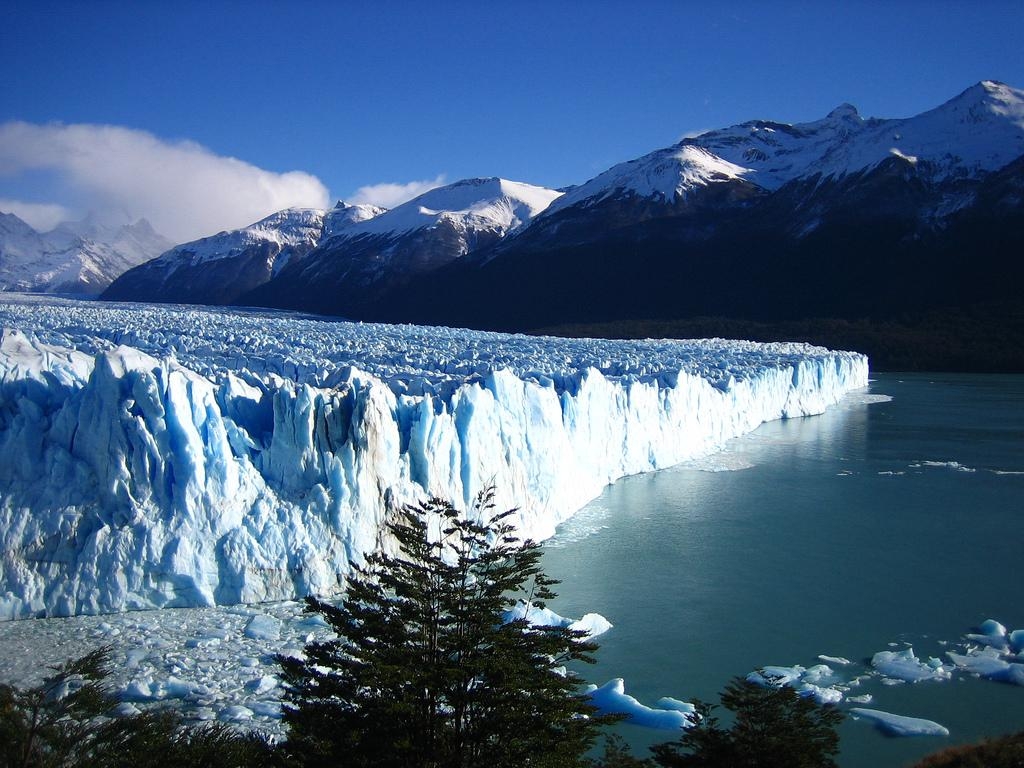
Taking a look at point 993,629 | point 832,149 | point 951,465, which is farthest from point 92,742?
point 832,149

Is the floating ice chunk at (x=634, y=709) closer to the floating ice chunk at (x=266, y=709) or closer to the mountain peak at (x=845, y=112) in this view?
the floating ice chunk at (x=266, y=709)

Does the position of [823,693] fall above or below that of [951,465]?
below

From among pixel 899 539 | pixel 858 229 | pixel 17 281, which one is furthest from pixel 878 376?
pixel 17 281

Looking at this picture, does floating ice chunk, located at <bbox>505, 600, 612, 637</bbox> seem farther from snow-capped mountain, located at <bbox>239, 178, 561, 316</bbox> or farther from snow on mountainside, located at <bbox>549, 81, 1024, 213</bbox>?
snow-capped mountain, located at <bbox>239, 178, 561, 316</bbox>

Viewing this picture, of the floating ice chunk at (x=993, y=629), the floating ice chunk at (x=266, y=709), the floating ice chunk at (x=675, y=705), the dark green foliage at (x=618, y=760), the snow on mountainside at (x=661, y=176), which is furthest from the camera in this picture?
the snow on mountainside at (x=661, y=176)

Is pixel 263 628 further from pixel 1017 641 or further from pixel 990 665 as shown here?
pixel 1017 641

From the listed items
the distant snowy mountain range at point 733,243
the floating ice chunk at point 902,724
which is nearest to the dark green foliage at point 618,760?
the floating ice chunk at point 902,724

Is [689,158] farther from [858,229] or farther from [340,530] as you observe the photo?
[340,530]
